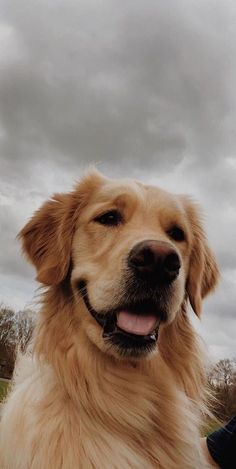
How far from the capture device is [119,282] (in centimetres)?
383

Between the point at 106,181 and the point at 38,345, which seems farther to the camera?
the point at 106,181

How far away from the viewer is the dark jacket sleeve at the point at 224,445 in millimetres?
4504

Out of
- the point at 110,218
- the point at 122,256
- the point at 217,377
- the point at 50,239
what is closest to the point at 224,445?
the point at 217,377

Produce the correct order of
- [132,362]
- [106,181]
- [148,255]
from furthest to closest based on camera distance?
[106,181] → [132,362] → [148,255]

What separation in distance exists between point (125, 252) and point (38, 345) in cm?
116

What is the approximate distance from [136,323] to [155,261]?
65cm

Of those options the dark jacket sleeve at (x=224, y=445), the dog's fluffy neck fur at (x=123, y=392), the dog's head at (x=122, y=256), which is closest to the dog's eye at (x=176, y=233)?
the dog's head at (x=122, y=256)

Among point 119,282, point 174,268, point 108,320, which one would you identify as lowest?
point 108,320

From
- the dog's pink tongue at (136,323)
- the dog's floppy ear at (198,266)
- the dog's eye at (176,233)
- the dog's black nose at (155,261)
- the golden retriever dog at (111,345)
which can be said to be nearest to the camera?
the dog's black nose at (155,261)

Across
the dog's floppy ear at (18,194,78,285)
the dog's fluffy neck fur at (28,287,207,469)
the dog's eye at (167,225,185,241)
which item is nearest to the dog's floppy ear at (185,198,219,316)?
the dog's eye at (167,225,185,241)

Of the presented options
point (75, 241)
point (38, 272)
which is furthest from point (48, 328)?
point (75, 241)

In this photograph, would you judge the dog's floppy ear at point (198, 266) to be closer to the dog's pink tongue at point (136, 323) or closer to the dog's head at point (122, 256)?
the dog's head at point (122, 256)

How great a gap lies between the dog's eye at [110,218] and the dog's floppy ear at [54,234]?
0.35m

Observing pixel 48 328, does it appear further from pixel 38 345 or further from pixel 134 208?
pixel 134 208
